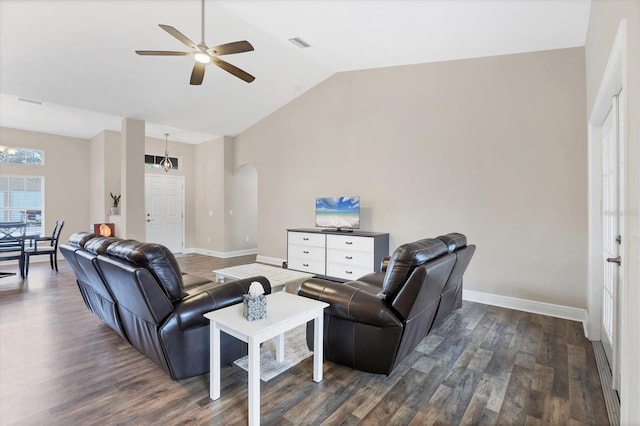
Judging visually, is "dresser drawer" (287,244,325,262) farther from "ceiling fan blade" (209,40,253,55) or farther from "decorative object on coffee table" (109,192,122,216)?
"decorative object on coffee table" (109,192,122,216)

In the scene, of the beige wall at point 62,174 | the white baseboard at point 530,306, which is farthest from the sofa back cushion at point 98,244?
the beige wall at point 62,174

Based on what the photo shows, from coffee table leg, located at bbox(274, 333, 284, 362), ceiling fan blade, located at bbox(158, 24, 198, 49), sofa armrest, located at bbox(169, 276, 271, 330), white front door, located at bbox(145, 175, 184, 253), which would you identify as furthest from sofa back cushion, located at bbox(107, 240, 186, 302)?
white front door, located at bbox(145, 175, 184, 253)

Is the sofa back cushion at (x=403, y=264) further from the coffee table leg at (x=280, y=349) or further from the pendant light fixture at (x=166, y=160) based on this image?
the pendant light fixture at (x=166, y=160)

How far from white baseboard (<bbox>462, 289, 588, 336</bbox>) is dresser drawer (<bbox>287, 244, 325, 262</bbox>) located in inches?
90.2

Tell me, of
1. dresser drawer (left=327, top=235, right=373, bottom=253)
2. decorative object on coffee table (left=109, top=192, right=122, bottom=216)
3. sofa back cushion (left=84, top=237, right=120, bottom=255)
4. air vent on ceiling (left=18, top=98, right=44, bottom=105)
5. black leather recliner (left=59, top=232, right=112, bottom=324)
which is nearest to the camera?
sofa back cushion (left=84, top=237, right=120, bottom=255)

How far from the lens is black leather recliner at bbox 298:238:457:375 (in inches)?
87.0

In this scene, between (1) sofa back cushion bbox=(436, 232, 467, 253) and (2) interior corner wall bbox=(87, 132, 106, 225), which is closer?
(1) sofa back cushion bbox=(436, 232, 467, 253)

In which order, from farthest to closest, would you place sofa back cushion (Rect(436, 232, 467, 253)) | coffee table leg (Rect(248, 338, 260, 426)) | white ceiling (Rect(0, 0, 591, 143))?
white ceiling (Rect(0, 0, 591, 143))
sofa back cushion (Rect(436, 232, 467, 253))
coffee table leg (Rect(248, 338, 260, 426))

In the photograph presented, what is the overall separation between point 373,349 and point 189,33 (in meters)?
4.42

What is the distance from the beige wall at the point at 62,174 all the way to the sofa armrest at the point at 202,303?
732 centimetres

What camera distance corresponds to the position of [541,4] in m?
3.09

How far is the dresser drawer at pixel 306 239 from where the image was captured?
5.36 meters

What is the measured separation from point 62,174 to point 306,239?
640 cm

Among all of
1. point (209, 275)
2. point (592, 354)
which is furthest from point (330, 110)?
point (592, 354)
